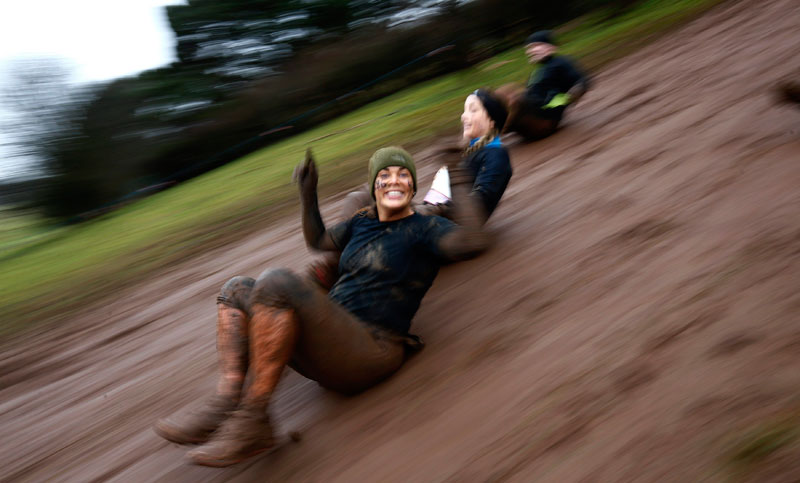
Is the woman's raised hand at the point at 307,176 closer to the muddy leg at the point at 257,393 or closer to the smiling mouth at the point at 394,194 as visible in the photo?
the smiling mouth at the point at 394,194

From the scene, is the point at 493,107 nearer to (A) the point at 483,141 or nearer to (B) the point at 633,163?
(A) the point at 483,141

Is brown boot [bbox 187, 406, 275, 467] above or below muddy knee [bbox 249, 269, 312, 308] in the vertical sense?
below

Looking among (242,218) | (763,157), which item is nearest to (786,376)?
(763,157)

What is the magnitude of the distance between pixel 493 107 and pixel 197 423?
2.87m

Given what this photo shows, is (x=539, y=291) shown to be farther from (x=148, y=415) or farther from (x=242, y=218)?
(x=242, y=218)

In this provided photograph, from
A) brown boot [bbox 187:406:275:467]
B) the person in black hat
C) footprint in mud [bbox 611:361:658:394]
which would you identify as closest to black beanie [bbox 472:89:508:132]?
the person in black hat

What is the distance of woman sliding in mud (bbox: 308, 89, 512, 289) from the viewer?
3824 mm

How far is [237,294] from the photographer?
2.68 meters

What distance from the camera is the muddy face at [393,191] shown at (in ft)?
10.4

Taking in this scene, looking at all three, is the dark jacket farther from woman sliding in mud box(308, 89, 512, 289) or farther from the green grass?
the green grass

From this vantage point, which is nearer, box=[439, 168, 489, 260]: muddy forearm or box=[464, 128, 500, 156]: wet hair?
box=[439, 168, 489, 260]: muddy forearm

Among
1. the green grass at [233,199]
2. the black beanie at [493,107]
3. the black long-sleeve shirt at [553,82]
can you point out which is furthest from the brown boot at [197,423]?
the black long-sleeve shirt at [553,82]

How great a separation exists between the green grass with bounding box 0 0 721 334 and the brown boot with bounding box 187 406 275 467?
Result: 169 inches

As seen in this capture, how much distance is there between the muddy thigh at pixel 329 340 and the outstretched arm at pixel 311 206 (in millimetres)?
644
